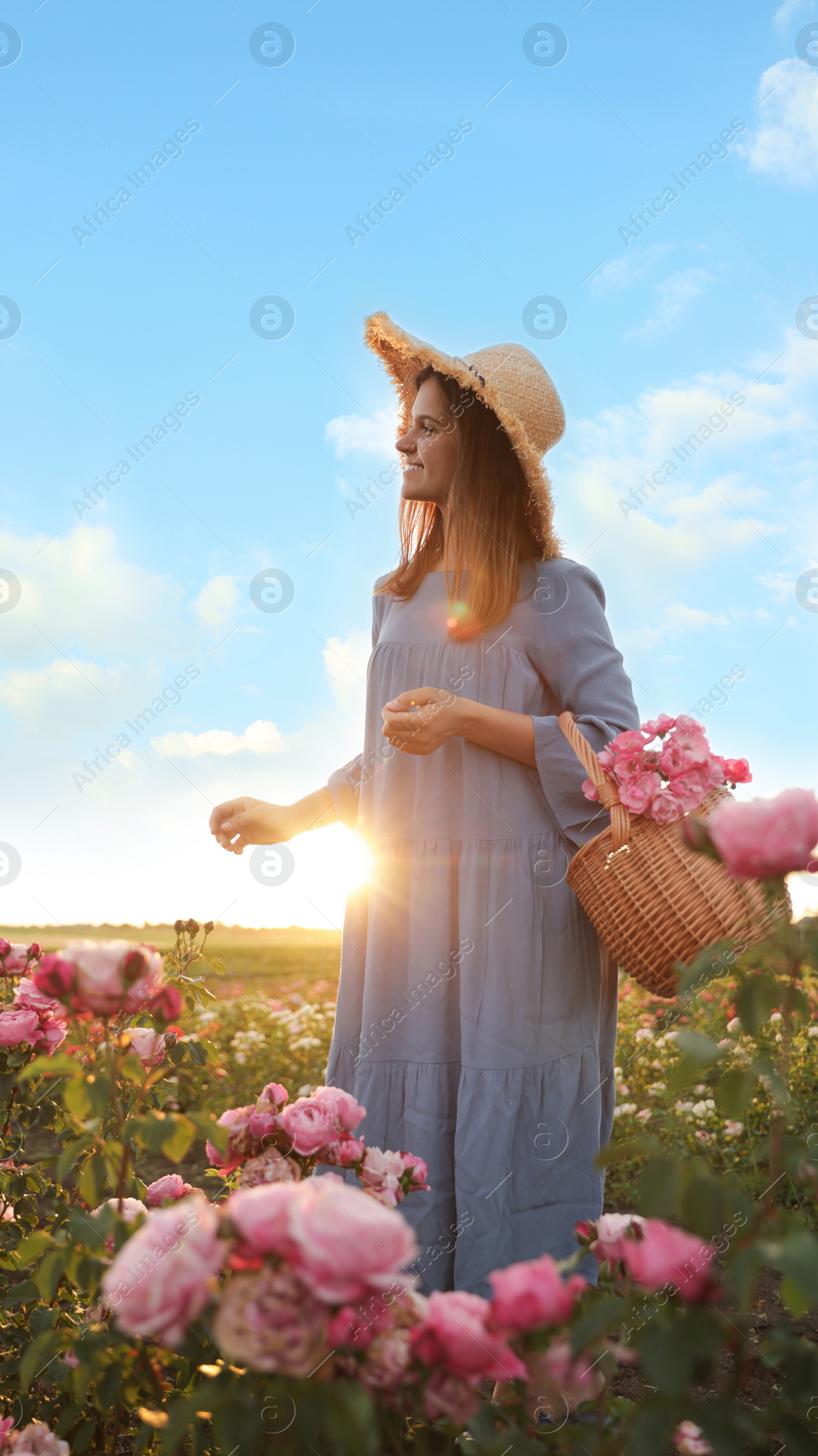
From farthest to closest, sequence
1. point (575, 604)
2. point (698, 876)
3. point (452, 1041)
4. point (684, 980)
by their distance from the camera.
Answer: point (575, 604)
point (452, 1041)
point (698, 876)
point (684, 980)

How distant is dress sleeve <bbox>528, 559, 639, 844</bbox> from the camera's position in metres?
1.88

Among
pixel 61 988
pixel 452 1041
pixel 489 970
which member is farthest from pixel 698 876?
pixel 61 988

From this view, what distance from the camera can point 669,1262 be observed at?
66 centimetres

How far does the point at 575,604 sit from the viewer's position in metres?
2.04

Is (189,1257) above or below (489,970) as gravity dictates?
below

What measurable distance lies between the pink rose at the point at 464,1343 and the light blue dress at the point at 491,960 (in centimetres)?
106

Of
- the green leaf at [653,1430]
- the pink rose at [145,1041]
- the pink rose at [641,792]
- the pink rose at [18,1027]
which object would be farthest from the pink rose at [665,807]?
the pink rose at [18,1027]

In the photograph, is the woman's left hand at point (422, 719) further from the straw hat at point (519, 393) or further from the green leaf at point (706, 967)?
the green leaf at point (706, 967)

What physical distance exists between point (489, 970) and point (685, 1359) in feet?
4.01

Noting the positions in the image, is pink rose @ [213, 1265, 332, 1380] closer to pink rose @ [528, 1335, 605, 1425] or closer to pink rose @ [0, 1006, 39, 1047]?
pink rose @ [528, 1335, 605, 1425]

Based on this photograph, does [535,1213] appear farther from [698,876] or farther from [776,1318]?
[776,1318]

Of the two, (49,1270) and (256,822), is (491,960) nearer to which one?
(256,822)

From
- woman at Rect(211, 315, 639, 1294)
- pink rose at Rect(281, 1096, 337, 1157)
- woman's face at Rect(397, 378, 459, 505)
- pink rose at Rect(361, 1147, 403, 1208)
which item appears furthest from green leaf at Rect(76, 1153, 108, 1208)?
woman's face at Rect(397, 378, 459, 505)

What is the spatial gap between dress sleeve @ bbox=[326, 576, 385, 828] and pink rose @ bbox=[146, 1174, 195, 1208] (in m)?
0.96
